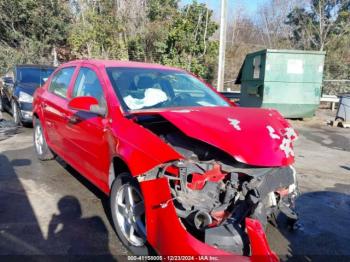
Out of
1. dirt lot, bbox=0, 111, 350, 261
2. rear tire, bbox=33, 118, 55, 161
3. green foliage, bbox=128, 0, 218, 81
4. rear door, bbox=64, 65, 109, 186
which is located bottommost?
dirt lot, bbox=0, 111, 350, 261

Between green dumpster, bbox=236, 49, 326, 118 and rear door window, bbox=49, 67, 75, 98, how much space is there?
24.3 ft

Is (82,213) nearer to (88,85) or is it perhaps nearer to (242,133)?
(88,85)

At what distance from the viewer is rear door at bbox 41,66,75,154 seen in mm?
4566

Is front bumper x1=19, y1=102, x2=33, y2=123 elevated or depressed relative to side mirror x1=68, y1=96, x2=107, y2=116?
depressed

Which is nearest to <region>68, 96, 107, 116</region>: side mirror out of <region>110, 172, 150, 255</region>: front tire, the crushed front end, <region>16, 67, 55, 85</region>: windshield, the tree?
<region>110, 172, 150, 255</region>: front tire

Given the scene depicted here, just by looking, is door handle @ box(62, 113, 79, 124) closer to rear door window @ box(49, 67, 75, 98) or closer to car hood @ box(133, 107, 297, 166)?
rear door window @ box(49, 67, 75, 98)

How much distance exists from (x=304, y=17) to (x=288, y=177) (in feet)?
74.0

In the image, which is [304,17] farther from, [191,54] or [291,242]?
[291,242]

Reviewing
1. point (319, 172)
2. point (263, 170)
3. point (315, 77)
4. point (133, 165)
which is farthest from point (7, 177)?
point (315, 77)

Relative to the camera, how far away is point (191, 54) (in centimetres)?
1652

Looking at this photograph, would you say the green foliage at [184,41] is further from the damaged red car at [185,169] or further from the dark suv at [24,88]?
the damaged red car at [185,169]

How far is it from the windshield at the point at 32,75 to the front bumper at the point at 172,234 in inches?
305

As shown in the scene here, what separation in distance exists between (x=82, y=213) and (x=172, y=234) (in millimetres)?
1796

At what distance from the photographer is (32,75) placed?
31.3ft
